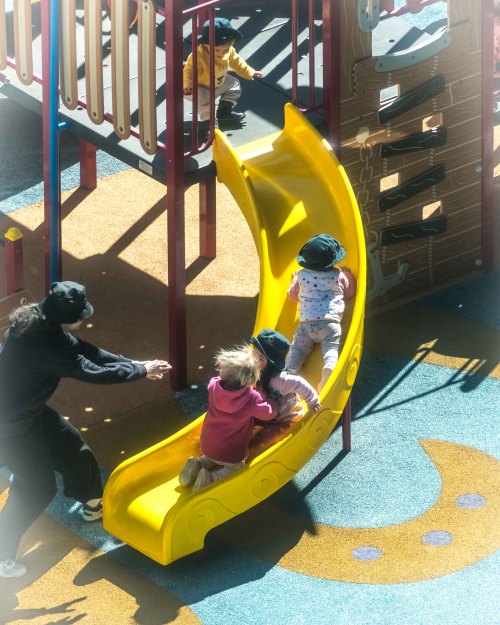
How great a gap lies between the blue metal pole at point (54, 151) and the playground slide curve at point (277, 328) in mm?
1218

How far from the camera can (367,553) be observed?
332 inches

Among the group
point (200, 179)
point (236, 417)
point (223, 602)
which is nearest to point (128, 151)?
point (200, 179)

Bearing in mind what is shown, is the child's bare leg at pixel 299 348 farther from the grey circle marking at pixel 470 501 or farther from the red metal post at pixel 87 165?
the red metal post at pixel 87 165

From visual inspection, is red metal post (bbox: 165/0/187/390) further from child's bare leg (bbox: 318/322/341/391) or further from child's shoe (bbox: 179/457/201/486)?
child's shoe (bbox: 179/457/201/486)

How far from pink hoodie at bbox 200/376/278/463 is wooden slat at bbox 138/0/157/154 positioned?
2218 mm

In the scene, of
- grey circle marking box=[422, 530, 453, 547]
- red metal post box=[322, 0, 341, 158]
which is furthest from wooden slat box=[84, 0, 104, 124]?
grey circle marking box=[422, 530, 453, 547]

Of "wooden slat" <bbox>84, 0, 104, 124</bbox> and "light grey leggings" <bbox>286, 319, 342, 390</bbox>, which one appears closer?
"light grey leggings" <bbox>286, 319, 342, 390</bbox>

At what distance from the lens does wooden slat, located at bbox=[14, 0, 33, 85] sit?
34.3ft

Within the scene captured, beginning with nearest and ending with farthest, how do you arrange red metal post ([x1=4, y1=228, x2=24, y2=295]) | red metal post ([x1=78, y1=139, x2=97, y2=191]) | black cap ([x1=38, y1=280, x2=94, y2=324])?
black cap ([x1=38, y1=280, x2=94, y2=324]) < red metal post ([x1=4, y1=228, x2=24, y2=295]) < red metal post ([x1=78, y1=139, x2=97, y2=191])

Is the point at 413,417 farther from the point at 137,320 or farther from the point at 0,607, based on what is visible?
the point at 0,607

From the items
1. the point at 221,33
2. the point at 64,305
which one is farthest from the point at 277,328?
the point at 221,33

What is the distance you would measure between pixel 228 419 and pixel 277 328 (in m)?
1.43

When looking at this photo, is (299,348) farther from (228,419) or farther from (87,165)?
(87,165)

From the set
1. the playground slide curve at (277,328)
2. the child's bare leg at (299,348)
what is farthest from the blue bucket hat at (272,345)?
the child's bare leg at (299,348)
